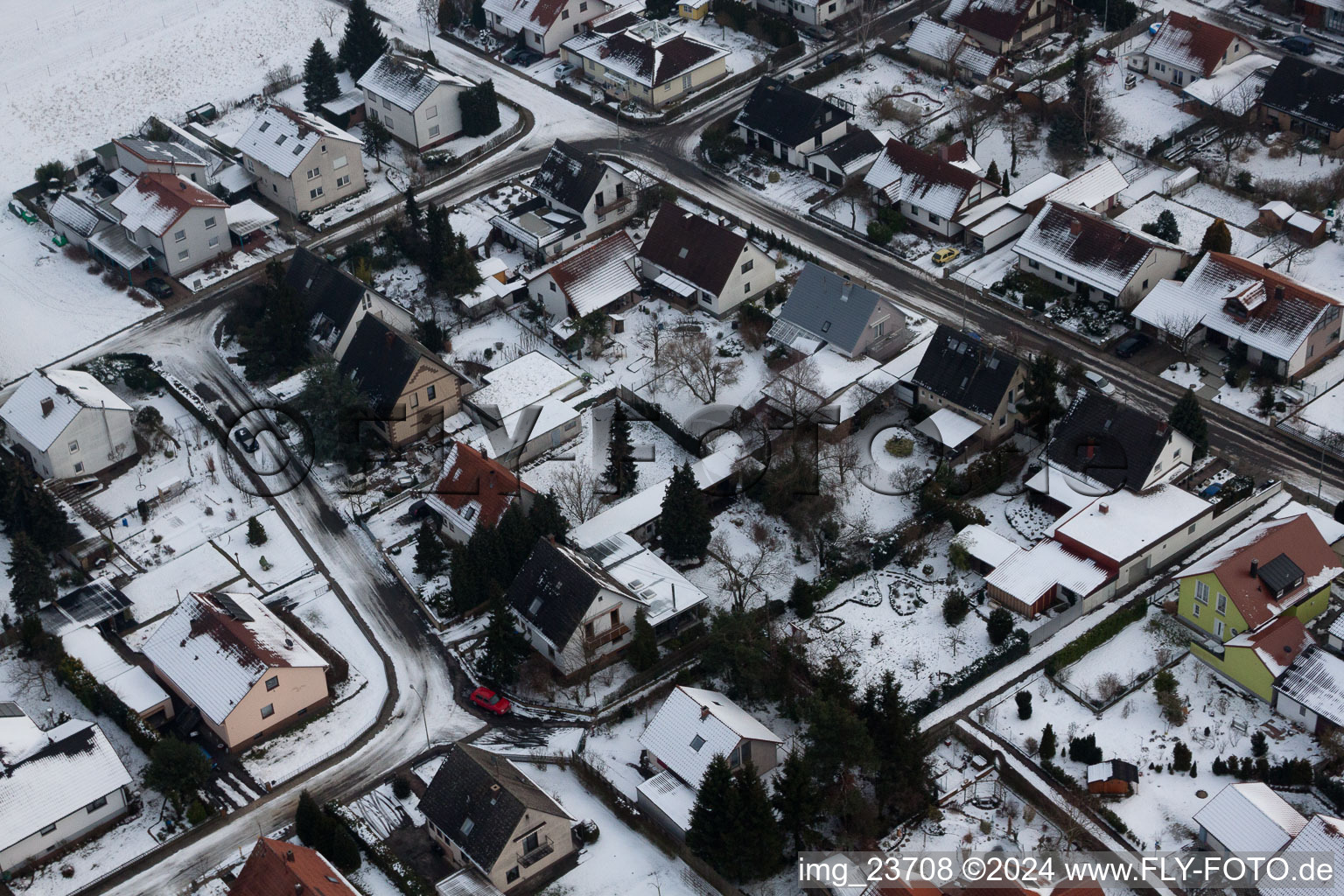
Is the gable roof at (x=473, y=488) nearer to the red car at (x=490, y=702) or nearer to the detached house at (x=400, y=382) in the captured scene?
the detached house at (x=400, y=382)

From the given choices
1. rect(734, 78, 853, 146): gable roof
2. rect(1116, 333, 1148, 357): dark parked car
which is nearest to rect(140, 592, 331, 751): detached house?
rect(1116, 333, 1148, 357): dark parked car

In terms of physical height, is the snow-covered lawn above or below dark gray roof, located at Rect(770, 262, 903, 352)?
below

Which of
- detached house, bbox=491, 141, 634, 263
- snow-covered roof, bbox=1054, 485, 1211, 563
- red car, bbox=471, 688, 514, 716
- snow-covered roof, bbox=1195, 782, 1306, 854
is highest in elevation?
snow-covered roof, bbox=1195, 782, 1306, 854

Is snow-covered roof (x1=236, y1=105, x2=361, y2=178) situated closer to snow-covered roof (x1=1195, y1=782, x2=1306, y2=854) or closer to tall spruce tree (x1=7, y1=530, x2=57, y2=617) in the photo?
tall spruce tree (x1=7, y1=530, x2=57, y2=617)

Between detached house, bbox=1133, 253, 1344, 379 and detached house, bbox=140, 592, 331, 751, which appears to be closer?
detached house, bbox=140, 592, 331, 751

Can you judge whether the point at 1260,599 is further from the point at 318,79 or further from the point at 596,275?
the point at 318,79

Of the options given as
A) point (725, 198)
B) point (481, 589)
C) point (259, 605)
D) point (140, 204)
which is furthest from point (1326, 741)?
point (140, 204)
